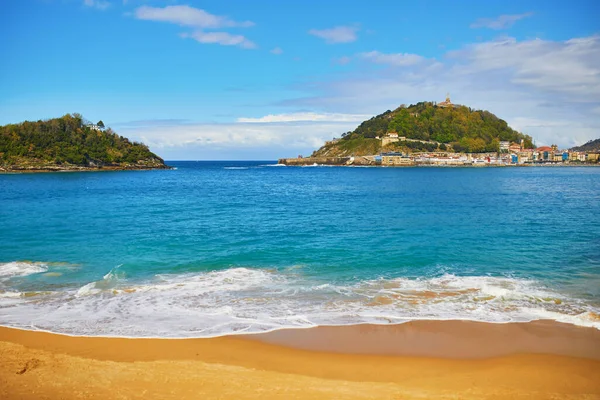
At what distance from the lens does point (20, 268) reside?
50.4 ft

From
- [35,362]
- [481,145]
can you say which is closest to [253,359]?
[35,362]

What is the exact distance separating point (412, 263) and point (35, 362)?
12.1m

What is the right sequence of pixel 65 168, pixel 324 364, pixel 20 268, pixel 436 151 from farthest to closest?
pixel 436 151
pixel 65 168
pixel 20 268
pixel 324 364

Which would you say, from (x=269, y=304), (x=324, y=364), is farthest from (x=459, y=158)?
(x=324, y=364)

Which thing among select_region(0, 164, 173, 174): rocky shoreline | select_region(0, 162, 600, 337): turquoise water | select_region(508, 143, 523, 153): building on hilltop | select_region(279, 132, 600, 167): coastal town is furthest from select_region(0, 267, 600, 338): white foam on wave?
select_region(508, 143, 523, 153): building on hilltop

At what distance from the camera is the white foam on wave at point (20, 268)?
47.6ft

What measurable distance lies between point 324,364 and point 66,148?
122 m

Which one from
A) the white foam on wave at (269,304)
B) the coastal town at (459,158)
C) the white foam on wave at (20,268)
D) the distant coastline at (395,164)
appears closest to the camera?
the white foam on wave at (269,304)

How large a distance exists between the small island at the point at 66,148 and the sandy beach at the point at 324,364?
111 meters

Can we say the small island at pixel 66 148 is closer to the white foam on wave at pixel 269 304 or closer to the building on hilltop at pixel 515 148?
the white foam on wave at pixel 269 304

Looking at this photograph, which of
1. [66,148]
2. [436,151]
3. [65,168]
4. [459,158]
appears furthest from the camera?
[436,151]

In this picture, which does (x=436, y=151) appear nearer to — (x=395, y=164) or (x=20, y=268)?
(x=395, y=164)

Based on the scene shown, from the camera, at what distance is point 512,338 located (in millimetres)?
9211

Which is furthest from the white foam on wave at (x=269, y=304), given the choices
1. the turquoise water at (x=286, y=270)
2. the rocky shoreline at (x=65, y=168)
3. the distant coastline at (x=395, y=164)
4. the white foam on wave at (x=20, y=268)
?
the distant coastline at (x=395, y=164)
